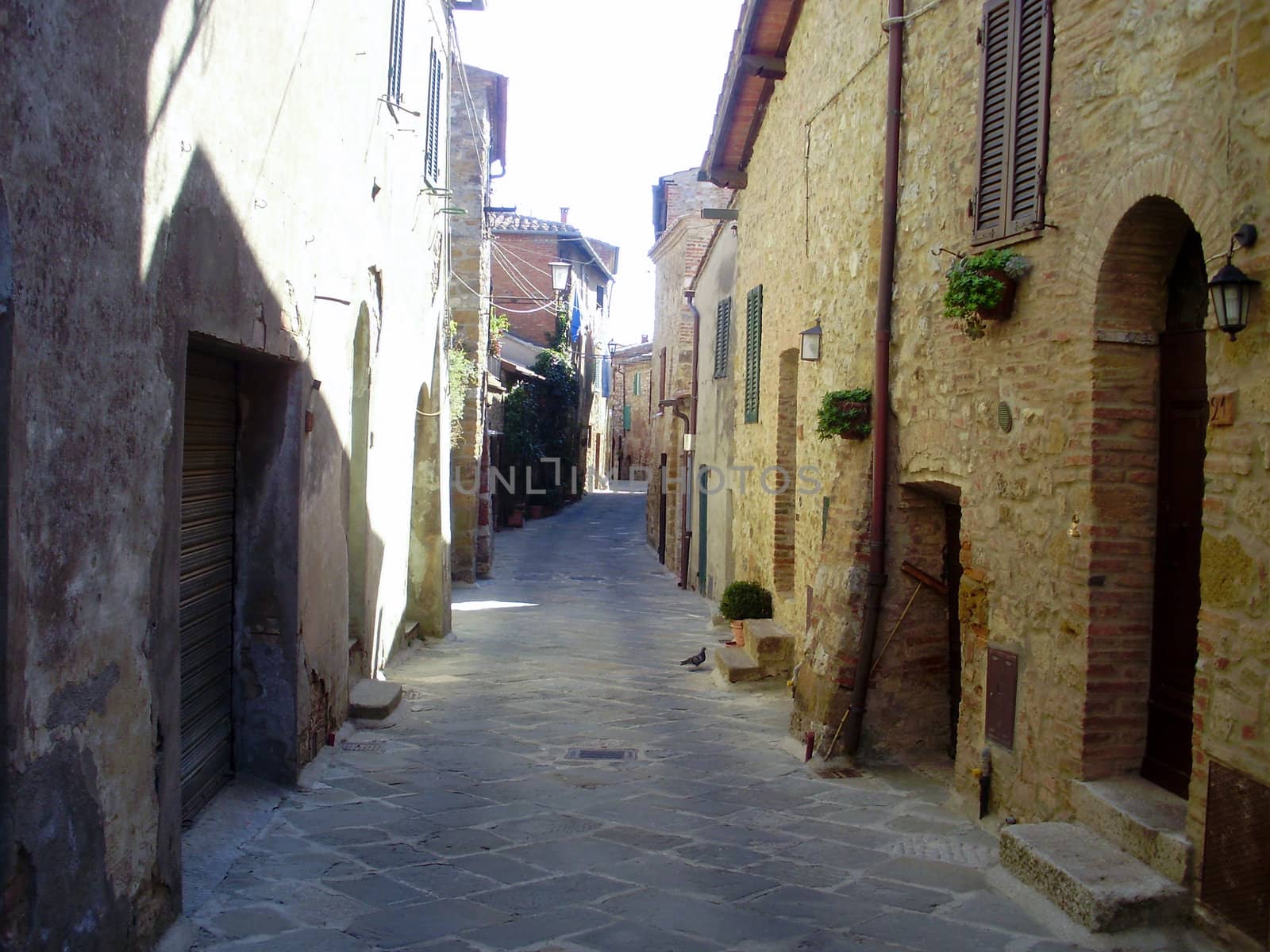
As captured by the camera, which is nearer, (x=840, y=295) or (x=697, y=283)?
(x=840, y=295)

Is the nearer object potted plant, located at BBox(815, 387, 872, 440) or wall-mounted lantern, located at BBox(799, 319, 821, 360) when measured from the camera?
potted plant, located at BBox(815, 387, 872, 440)

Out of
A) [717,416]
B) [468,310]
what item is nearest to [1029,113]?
[717,416]

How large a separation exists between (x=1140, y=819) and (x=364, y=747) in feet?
14.9

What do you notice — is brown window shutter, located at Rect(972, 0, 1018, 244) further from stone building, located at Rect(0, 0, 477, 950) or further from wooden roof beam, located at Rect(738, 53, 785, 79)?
wooden roof beam, located at Rect(738, 53, 785, 79)

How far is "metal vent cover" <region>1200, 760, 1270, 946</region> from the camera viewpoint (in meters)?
3.68

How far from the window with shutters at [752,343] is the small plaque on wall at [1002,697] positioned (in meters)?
6.73

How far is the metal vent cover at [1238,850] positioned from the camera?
3.68 meters

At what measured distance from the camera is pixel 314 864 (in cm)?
489

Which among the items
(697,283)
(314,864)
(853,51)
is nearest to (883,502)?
(853,51)

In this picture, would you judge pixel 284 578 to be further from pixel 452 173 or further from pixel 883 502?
pixel 452 173

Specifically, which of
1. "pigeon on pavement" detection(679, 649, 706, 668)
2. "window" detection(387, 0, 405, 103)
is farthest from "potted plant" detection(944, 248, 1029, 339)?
"pigeon on pavement" detection(679, 649, 706, 668)

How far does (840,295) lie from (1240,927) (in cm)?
496

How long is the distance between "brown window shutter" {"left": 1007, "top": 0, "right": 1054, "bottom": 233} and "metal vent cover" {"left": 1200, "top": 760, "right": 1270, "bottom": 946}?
8.60 feet

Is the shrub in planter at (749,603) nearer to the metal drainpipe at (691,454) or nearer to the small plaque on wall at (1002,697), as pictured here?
the small plaque on wall at (1002,697)
